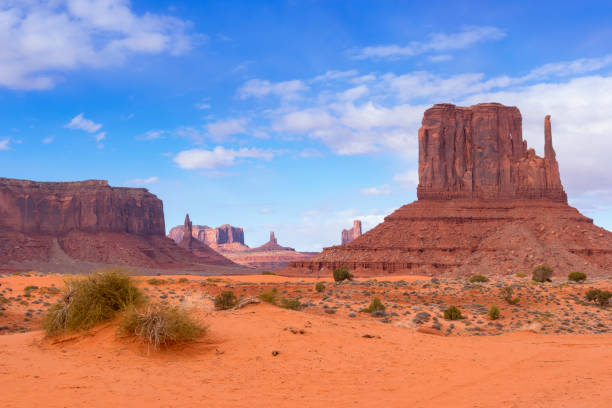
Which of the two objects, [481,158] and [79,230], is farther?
[79,230]

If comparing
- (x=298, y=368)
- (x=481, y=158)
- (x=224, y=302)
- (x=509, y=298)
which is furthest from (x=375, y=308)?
(x=481, y=158)

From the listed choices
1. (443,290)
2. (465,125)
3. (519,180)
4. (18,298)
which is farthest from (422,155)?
(18,298)

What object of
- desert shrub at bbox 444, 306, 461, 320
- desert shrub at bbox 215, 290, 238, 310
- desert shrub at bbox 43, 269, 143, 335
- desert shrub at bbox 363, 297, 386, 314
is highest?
desert shrub at bbox 43, 269, 143, 335

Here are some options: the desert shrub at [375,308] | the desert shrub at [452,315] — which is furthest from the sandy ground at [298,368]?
the desert shrub at [375,308]

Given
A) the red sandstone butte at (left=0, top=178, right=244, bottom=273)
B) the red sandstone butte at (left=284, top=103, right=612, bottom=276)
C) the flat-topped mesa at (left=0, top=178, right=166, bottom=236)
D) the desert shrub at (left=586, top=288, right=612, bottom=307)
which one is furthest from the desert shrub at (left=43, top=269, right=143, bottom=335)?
the flat-topped mesa at (left=0, top=178, right=166, bottom=236)

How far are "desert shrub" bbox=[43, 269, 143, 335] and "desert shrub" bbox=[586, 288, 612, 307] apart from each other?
24760 millimetres

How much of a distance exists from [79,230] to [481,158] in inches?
3643

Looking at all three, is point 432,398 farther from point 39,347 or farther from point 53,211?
point 53,211

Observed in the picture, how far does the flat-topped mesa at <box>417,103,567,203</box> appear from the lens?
9456cm

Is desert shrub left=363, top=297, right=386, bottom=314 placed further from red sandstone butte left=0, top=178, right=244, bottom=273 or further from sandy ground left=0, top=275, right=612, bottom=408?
red sandstone butte left=0, top=178, right=244, bottom=273

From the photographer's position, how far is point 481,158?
9881 centimetres

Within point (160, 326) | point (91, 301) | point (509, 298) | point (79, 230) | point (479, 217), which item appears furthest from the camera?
point (79, 230)

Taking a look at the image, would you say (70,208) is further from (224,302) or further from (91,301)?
(91,301)

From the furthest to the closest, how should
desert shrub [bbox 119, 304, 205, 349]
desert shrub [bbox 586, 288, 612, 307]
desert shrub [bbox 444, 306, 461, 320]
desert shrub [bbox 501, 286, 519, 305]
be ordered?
1. desert shrub [bbox 501, 286, 519, 305]
2. desert shrub [bbox 586, 288, 612, 307]
3. desert shrub [bbox 444, 306, 461, 320]
4. desert shrub [bbox 119, 304, 205, 349]
